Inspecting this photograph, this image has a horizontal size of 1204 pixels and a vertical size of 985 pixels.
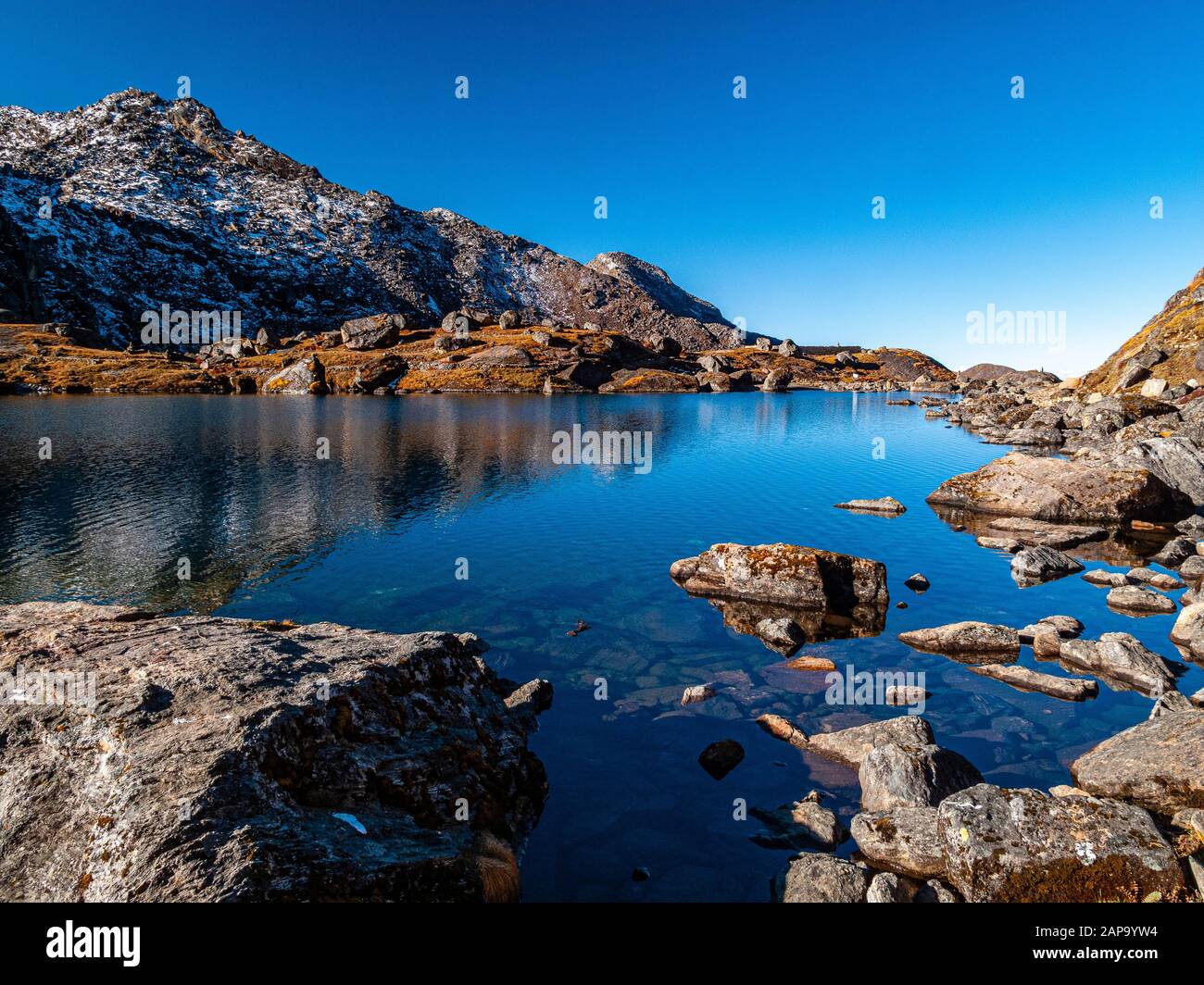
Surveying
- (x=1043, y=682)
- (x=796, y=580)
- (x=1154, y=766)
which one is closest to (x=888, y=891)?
(x=1154, y=766)

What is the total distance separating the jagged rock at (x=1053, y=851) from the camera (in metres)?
9.07

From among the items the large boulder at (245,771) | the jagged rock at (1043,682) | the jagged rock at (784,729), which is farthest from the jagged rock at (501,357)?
the large boulder at (245,771)

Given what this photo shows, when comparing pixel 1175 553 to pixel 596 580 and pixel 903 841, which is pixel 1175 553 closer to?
pixel 596 580

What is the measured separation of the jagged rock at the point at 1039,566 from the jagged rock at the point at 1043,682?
33.6ft

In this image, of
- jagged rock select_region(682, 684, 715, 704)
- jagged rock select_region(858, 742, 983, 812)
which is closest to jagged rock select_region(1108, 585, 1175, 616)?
jagged rock select_region(858, 742, 983, 812)

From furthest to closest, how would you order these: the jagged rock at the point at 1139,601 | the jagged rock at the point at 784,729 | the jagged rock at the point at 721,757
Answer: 1. the jagged rock at the point at 1139,601
2. the jagged rock at the point at 784,729
3. the jagged rock at the point at 721,757

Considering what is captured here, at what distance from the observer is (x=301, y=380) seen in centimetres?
15050

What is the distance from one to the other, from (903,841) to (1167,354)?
91503 mm

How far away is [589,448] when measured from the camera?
227 ft

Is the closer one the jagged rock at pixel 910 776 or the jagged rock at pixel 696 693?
the jagged rock at pixel 910 776

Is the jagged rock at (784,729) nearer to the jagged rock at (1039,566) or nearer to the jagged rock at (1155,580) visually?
the jagged rock at (1039,566)

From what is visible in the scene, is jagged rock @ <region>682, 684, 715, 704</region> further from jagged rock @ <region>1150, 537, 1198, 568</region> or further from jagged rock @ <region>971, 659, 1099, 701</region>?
jagged rock @ <region>1150, 537, 1198, 568</region>
